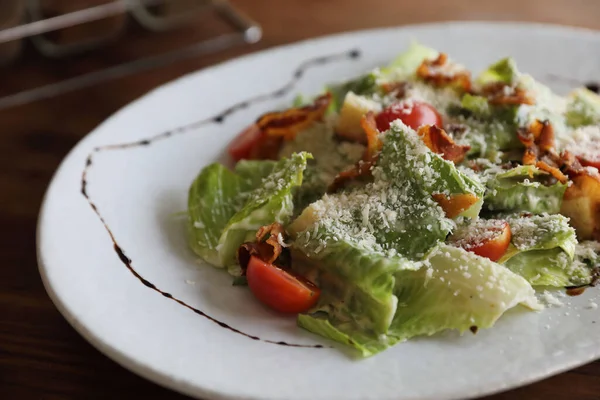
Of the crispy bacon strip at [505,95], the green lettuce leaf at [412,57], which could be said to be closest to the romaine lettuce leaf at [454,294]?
the crispy bacon strip at [505,95]

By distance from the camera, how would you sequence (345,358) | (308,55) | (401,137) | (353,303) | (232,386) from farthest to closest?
1. (308,55)
2. (401,137)
3. (353,303)
4. (345,358)
5. (232,386)

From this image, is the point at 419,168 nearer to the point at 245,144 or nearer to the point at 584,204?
the point at 584,204

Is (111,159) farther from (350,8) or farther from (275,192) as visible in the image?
(350,8)

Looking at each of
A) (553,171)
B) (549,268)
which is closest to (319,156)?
(553,171)

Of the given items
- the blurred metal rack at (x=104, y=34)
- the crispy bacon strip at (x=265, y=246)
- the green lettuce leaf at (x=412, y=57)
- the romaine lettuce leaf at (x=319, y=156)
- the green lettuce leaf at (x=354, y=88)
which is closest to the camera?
the crispy bacon strip at (x=265, y=246)

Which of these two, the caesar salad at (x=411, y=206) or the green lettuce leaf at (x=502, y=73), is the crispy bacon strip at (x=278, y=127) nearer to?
the caesar salad at (x=411, y=206)

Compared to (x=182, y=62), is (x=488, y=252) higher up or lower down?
higher up

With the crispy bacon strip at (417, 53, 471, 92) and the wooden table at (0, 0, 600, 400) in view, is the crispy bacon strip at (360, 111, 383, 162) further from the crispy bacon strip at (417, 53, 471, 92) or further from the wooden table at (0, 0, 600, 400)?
the wooden table at (0, 0, 600, 400)

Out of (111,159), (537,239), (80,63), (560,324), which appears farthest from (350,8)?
(560,324)
